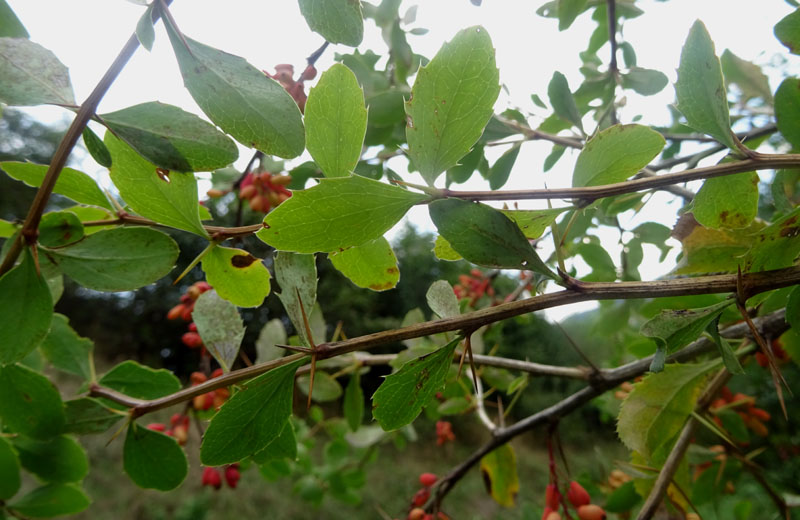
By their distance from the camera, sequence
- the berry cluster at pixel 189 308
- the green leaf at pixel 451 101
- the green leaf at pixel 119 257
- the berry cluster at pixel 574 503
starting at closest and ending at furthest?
the green leaf at pixel 451 101, the green leaf at pixel 119 257, the berry cluster at pixel 574 503, the berry cluster at pixel 189 308

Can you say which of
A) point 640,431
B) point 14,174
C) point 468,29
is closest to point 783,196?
point 640,431

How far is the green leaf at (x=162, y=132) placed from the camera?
290 millimetres

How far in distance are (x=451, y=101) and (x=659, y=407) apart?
34 centimetres

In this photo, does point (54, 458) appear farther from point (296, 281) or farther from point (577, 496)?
point (577, 496)

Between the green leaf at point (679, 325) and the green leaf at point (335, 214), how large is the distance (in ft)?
0.49

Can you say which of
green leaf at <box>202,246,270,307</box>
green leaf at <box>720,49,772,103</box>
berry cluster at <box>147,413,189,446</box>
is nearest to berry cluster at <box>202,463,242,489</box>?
berry cluster at <box>147,413,189,446</box>

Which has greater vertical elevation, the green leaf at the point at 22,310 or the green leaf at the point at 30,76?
the green leaf at the point at 30,76

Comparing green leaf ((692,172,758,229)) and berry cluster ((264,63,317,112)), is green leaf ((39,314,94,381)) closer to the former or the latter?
berry cluster ((264,63,317,112))

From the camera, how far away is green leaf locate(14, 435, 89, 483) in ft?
1.50

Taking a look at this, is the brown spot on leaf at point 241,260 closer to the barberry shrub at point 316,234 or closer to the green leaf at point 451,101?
the barberry shrub at point 316,234

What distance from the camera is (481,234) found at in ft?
0.84

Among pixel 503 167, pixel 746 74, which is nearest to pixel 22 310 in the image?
pixel 503 167

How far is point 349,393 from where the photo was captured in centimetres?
68

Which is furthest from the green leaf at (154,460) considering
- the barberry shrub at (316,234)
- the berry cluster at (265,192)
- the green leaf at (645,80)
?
the green leaf at (645,80)
